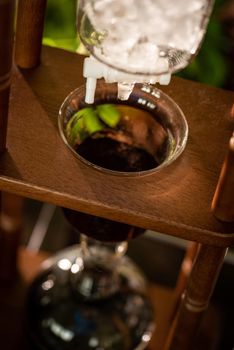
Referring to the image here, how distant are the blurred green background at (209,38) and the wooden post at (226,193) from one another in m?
0.57

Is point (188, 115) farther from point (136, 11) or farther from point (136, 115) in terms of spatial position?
point (136, 11)

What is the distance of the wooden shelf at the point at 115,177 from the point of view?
733 mm

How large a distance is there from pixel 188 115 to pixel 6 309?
1.89 ft

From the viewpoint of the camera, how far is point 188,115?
33.3 inches

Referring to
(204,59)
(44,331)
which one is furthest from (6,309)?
(204,59)

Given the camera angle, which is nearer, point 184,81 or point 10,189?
point 10,189

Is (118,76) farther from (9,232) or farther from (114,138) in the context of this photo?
(9,232)

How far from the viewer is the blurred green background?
1411 mm

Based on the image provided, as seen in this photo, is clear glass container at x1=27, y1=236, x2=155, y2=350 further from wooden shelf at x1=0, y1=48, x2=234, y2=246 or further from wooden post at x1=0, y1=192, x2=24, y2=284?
wooden shelf at x1=0, y1=48, x2=234, y2=246

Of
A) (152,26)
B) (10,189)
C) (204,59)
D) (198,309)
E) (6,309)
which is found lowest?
(6,309)

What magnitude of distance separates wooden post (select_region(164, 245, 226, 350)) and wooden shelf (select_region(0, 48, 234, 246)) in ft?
0.17

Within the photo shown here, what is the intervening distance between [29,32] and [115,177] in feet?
0.73

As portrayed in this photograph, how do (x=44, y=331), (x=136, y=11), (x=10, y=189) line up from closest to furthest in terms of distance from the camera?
1. (x=136, y=11)
2. (x=10, y=189)
3. (x=44, y=331)

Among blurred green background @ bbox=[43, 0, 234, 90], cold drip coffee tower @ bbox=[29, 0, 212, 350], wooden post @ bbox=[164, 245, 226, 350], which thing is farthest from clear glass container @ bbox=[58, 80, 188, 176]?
blurred green background @ bbox=[43, 0, 234, 90]
